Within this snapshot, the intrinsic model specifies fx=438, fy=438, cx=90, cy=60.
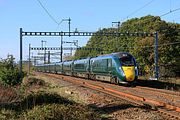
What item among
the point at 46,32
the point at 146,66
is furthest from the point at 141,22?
the point at 46,32

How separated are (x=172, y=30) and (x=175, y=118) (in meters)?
56.1

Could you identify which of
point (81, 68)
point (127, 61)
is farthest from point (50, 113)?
point (81, 68)

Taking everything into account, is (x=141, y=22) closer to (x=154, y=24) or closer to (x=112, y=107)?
(x=154, y=24)

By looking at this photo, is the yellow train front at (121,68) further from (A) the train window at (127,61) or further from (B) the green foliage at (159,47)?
(B) the green foliage at (159,47)

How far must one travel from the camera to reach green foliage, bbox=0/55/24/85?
35.9 m

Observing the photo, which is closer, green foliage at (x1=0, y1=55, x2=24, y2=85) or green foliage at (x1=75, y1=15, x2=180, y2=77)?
green foliage at (x1=0, y1=55, x2=24, y2=85)

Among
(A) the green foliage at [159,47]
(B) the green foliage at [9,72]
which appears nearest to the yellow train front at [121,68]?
(B) the green foliage at [9,72]

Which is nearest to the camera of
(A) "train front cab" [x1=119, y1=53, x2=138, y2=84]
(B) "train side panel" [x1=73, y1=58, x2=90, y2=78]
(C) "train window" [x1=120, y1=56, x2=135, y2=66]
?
(A) "train front cab" [x1=119, y1=53, x2=138, y2=84]

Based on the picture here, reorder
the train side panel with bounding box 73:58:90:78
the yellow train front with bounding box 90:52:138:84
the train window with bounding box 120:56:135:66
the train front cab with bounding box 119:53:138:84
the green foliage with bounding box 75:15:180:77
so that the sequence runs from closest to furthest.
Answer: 1. the train front cab with bounding box 119:53:138:84
2. the yellow train front with bounding box 90:52:138:84
3. the train window with bounding box 120:56:135:66
4. the train side panel with bounding box 73:58:90:78
5. the green foliage with bounding box 75:15:180:77

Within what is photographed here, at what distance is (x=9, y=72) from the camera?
35750 millimetres

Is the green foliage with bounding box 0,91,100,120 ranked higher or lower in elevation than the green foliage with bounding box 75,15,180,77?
lower

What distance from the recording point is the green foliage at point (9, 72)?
3588 cm

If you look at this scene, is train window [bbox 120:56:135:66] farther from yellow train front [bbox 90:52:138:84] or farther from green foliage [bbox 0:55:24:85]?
green foliage [bbox 0:55:24:85]

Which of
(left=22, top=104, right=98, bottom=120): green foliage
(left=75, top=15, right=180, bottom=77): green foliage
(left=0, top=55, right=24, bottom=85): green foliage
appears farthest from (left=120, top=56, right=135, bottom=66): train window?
(left=75, top=15, right=180, bottom=77): green foliage
